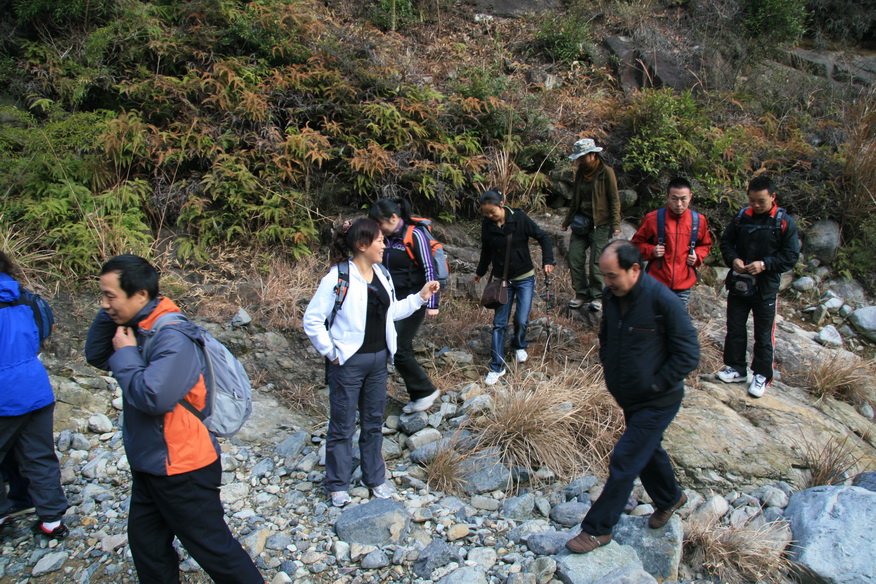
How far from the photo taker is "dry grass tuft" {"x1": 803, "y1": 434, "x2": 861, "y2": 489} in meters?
4.62

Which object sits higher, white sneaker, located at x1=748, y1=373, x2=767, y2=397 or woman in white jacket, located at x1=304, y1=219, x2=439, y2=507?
woman in white jacket, located at x1=304, y1=219, x2=439, y2=507

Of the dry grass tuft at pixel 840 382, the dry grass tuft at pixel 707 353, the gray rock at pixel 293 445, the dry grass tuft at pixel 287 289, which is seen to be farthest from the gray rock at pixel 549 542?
the dry grass tuft at pixel 840 382

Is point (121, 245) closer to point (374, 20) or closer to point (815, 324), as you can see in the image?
point (374, 20)

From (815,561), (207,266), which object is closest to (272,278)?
(207,266)

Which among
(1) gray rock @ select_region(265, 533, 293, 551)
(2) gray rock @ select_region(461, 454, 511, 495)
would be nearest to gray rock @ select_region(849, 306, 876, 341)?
(2) gray rock @ select_region(461, 454, 511, 495)

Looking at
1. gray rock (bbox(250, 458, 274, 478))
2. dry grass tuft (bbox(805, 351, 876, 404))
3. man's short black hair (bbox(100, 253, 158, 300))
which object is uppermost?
man's short black hair (bbox(100, 253, 158, 300))

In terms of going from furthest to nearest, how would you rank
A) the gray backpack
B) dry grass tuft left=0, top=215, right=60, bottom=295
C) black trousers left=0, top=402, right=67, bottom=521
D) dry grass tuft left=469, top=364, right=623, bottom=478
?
dry grass tuft left=0, top=215, right=60, bottom=295 → dry grass tuft left=469, top=364, right=623, bottom=478 → black trousers left=0, top=402, right=67, bottom=521 → the gray backpack

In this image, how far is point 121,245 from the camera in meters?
6.33

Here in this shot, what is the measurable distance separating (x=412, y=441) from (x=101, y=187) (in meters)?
5.02

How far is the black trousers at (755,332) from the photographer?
5.34 m

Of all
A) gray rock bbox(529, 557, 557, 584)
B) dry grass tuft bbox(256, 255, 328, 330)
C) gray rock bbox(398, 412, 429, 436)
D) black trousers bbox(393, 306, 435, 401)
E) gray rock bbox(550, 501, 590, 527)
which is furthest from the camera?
dry grass tuft bbox(256, 255, 328, 330)

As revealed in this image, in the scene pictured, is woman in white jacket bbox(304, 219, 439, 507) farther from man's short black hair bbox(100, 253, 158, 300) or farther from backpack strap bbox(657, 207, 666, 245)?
backpack strap bbox(657, 207, 666, 245)

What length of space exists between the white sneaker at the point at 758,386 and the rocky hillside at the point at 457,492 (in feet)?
0.29

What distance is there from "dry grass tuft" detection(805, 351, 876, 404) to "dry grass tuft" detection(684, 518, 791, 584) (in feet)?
9.47
